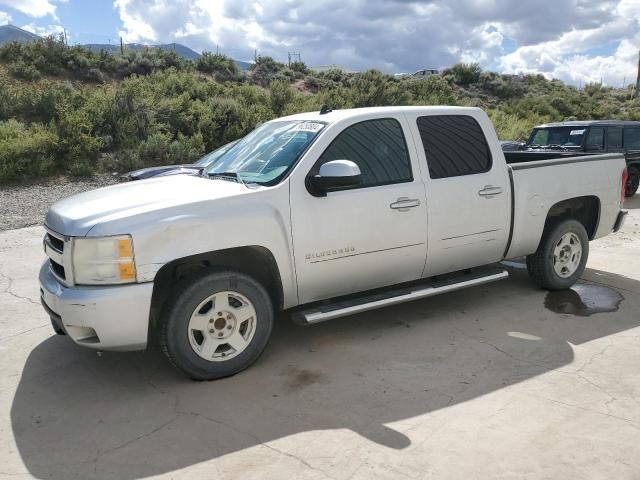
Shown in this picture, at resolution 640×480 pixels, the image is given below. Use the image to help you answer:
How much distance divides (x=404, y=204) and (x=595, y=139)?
9.55 meters

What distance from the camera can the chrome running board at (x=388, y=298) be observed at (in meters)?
4.51

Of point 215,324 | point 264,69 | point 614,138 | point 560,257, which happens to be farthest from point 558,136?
point 264,69

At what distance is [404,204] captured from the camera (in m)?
4.83

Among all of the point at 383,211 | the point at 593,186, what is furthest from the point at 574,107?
the point at 383,211

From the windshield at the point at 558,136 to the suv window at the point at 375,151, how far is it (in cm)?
902

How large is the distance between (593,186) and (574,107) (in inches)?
1268

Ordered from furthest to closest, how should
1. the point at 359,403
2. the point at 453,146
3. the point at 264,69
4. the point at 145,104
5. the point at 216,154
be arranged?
the point at 264,69 < the point at 145,104 < the point at 216,154 < the point at 453,146 < the point at 359,403

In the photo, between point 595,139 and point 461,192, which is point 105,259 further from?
point 595,139

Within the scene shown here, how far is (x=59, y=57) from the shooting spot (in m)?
25.0

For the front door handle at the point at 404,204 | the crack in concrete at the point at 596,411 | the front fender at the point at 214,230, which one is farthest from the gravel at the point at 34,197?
the crack in concrete at the point at 596,411

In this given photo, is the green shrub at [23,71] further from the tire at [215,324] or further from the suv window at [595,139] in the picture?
the tire at [215,324]

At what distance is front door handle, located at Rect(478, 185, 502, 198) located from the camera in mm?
5315

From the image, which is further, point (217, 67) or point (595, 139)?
point (217, 67)

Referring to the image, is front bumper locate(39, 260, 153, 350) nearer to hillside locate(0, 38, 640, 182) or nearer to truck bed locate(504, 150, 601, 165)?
truck bed locate(504, 150, 601, 165)
